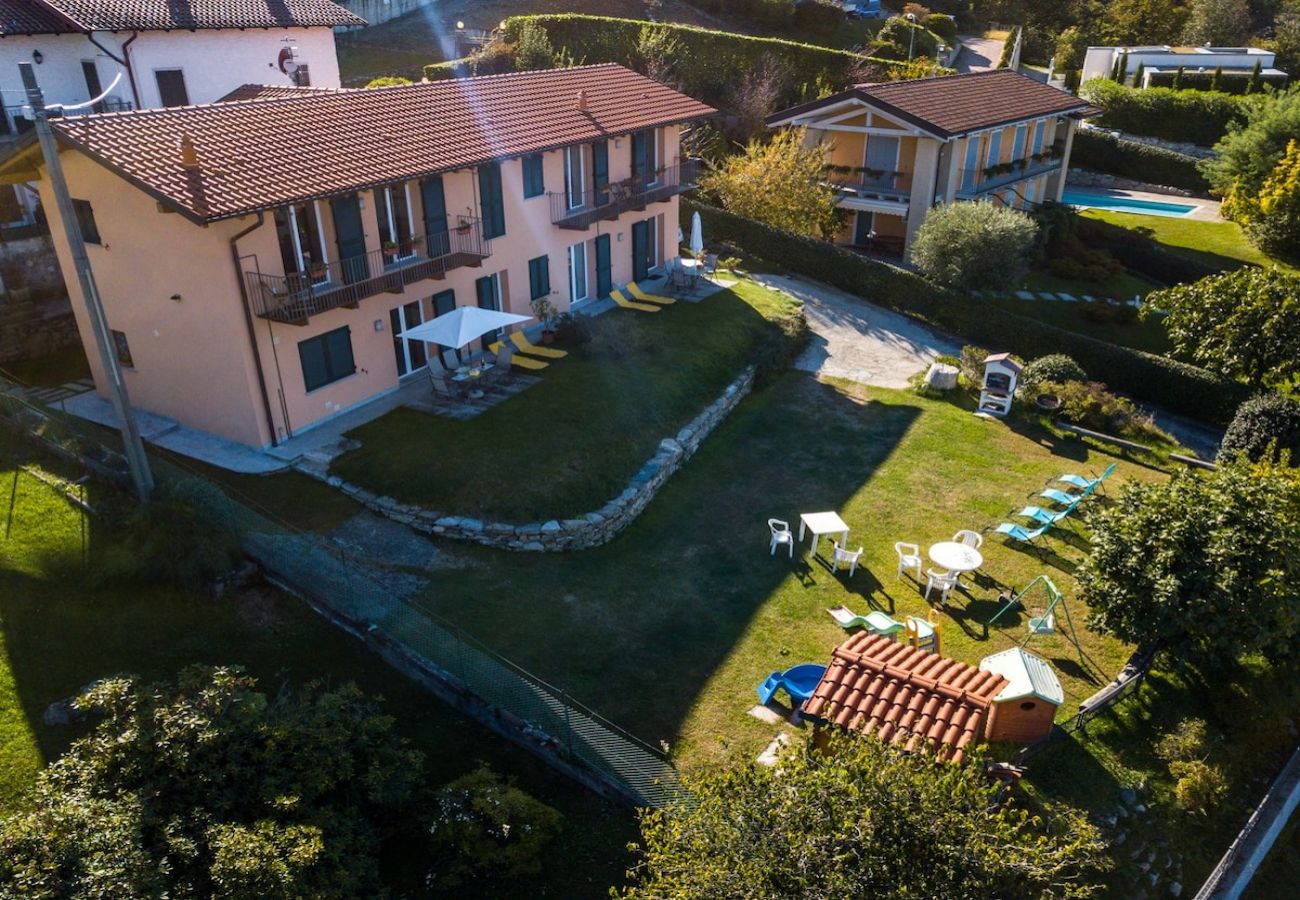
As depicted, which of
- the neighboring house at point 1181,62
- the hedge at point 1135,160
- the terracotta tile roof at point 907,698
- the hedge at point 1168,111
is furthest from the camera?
the neighboring house at point 1181,62

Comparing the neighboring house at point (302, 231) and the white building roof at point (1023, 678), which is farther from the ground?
the neighboring house at point (302, 231)

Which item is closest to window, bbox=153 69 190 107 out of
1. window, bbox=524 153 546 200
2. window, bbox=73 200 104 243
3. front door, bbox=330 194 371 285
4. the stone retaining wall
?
window, bbox=73 200 104 243

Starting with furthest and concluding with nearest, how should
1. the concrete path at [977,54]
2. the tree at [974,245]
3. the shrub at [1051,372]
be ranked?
the concrete path at [977,54], the tree at [974,245], the shrub at [1051,372]

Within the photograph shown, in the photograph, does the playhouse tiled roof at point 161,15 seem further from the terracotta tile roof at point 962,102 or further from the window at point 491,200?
the terracotta tile roof at point 962,102

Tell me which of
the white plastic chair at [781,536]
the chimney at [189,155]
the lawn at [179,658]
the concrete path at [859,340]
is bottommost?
the concrete path at [859,340]

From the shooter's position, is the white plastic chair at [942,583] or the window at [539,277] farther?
the window at [539,277]

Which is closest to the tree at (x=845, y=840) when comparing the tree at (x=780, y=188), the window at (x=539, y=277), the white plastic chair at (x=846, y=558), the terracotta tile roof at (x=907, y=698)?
the terracotta tile roof at (x=907, y=698)

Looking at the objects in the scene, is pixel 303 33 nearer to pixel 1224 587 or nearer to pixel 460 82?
pixel 460 82

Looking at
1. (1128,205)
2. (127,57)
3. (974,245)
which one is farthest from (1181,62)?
(127,57)

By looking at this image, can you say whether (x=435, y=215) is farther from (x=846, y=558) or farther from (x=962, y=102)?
(x=962, y=102)
